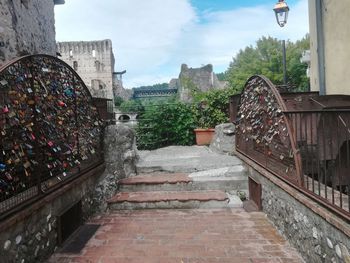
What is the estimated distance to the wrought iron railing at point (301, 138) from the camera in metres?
2.88

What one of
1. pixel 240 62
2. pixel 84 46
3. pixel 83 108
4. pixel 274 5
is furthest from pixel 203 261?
pixel 240 62

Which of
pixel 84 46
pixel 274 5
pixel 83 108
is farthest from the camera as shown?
pixel 84 46

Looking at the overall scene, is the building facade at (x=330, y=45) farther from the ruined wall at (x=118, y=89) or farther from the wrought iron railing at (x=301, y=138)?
the ruined wall at (x=118, y=89)

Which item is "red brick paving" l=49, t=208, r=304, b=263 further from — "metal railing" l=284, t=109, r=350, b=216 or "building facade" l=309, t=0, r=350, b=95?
"building facade" l=309, t=0, r=350, b=95

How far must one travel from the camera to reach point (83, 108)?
471cm

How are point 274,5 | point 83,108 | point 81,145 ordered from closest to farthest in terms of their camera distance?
point 81,145 < point 83,108 < point 274,5

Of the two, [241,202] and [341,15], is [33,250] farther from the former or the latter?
[341,15]

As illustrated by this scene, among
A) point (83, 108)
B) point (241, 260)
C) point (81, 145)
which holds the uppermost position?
point (83, 108)

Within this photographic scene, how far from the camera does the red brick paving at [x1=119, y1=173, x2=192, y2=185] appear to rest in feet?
16.8

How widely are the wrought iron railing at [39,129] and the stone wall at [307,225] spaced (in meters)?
2.53

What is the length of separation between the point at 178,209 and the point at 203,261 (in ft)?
5.29

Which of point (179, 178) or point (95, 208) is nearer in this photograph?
point (95, 208)

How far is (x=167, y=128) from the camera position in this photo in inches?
338

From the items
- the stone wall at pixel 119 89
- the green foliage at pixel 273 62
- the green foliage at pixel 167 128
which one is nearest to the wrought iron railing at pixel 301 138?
the green foliage at pixel 167 128
